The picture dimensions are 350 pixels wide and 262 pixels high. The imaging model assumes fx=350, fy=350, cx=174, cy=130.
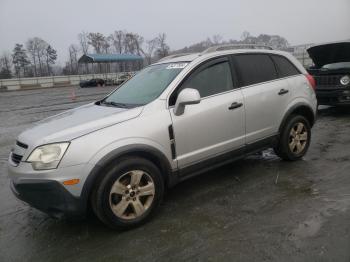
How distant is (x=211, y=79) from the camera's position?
4.38 meters

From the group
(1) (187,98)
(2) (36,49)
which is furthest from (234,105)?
(2) (36,49)

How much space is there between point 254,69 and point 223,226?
2.34 m

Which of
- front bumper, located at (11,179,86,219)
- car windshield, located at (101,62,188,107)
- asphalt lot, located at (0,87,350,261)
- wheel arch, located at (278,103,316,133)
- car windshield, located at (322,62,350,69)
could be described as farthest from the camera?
car windshield, located at (322,62,350,69)

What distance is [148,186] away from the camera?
3662mm

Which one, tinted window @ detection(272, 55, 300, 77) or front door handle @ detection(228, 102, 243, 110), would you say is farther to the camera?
tinted window @ detection(272, 55, 300, 77)

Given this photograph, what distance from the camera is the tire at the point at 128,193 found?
3.38m

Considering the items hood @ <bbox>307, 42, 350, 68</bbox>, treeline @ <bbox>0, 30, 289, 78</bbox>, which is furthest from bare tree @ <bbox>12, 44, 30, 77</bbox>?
hood @ <bbox>307, 42, 350, 68</bbox>

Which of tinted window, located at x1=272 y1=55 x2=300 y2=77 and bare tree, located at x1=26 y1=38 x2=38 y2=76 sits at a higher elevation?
bare tree, located at x1=26 y1=38 x2=38 y2=76

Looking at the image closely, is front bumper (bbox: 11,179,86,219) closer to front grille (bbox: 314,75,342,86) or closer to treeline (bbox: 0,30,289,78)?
front grille (bbox: 314,75,342,86)

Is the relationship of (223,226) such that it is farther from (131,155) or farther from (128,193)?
(131,155)

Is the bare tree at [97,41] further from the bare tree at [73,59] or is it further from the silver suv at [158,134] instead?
the silver suv at [158,134]

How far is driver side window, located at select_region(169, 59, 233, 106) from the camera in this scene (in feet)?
13.8

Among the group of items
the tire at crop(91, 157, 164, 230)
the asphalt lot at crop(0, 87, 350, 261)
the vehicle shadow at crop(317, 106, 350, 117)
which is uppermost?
the tire at crop(91, 157, 164, 230)

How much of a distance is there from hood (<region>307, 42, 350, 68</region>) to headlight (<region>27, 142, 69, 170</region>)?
28.1ft
